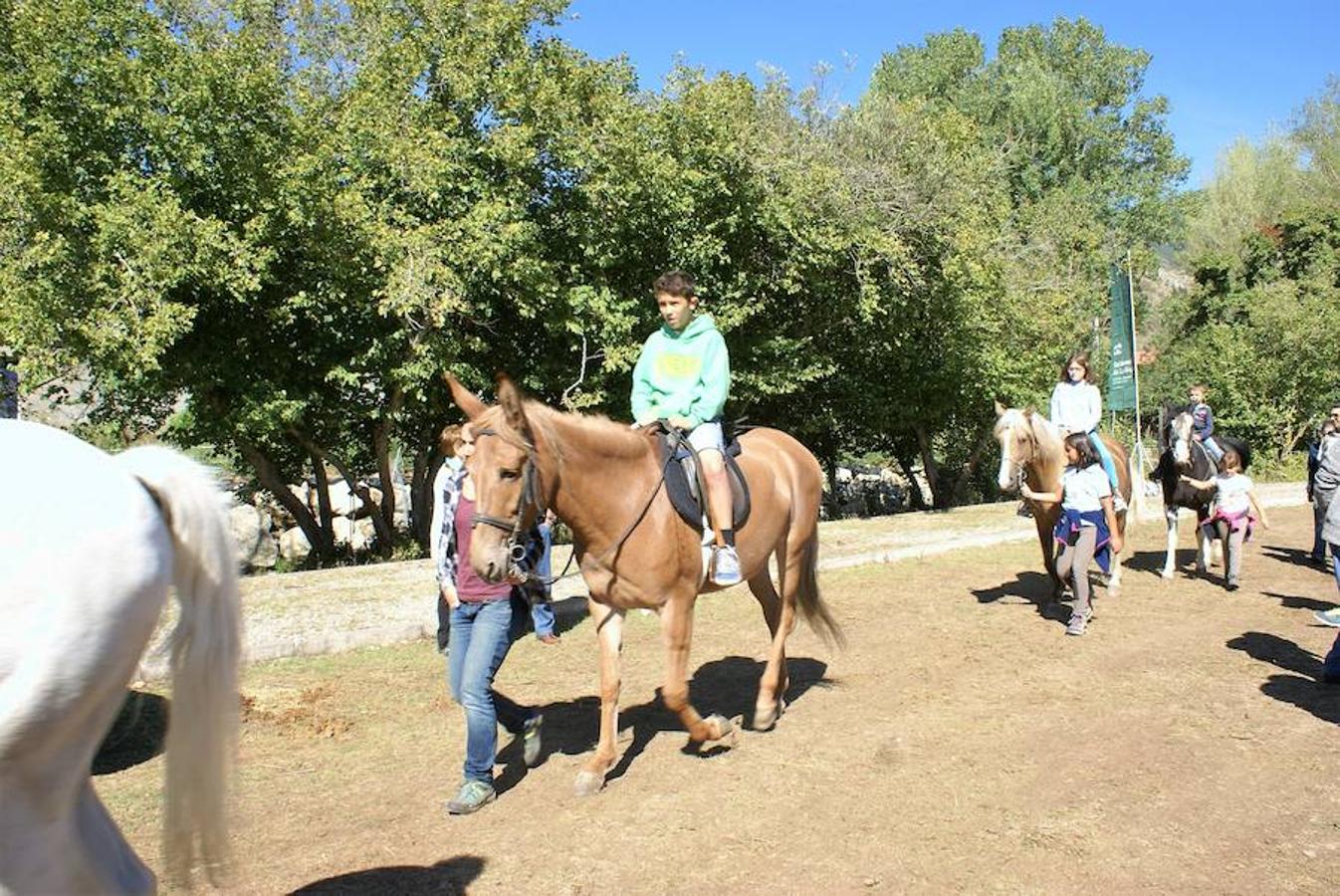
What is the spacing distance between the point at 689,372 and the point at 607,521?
1.18 m

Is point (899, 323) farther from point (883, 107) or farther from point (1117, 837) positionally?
point (1117, 837)

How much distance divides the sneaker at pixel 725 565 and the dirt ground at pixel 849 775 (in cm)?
114

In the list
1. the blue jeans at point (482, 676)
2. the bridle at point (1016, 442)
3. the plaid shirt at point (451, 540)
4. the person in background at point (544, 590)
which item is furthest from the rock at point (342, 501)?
the blue jeans at point (482, 676)

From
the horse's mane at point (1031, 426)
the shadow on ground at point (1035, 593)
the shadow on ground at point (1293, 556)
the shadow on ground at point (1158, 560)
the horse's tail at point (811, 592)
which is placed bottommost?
the shadow on ground at point (1293, 556)

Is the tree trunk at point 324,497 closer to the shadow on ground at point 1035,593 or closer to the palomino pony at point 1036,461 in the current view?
the shadow on ground at point 1035,593

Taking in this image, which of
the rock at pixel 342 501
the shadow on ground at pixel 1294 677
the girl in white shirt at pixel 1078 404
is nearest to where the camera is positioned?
the shadow on ground at pixel 1294 677

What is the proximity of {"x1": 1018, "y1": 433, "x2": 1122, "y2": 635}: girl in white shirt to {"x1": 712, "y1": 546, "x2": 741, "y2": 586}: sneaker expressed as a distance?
4.59m

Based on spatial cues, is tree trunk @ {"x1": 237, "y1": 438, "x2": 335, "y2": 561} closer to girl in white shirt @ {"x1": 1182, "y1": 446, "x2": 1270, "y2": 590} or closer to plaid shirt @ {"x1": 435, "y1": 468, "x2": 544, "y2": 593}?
plaid shirt @ {"x1": 435, "y1": 468, "x2": 544, "y2": 593}

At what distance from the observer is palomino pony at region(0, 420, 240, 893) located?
7.34 feet

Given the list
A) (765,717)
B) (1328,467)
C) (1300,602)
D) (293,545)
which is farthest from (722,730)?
(293,545)

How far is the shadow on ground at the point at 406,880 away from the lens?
412 centimetres

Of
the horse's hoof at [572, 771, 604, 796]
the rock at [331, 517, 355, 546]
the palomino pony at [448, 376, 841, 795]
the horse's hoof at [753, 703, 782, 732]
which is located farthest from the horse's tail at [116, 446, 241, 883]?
the rock at [331, 517, 355, 546]

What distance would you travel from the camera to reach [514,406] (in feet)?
15.3

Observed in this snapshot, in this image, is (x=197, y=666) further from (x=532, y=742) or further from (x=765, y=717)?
(x=765, y=717)
